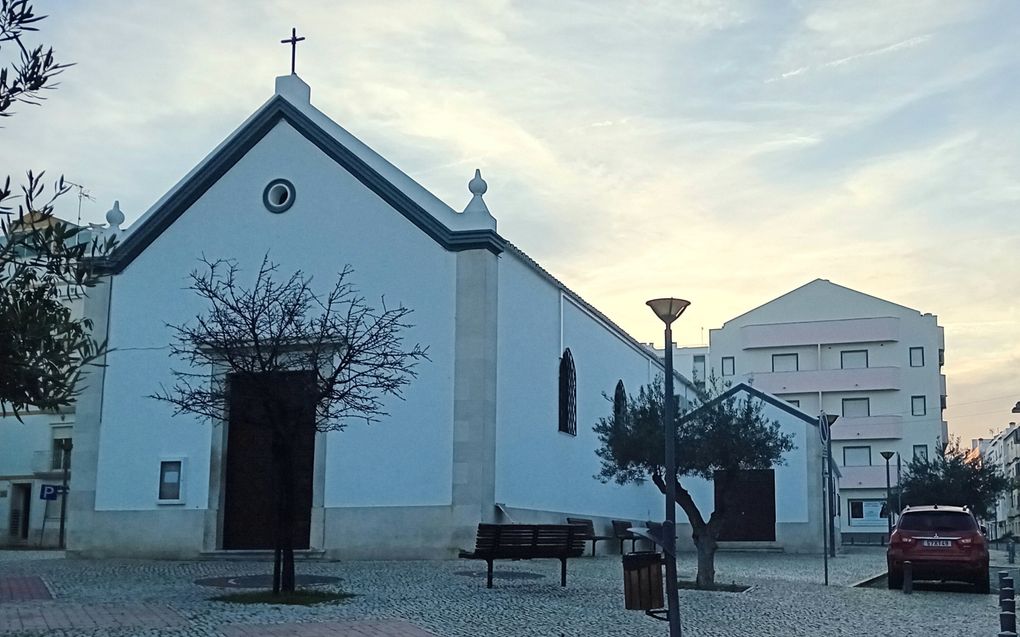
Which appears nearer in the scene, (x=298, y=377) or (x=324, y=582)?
(x=298, y=377)

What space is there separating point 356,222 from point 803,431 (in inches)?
688

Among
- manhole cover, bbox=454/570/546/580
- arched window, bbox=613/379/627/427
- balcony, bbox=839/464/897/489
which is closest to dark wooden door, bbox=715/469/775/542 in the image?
arched window, bbox=613/379/627/427

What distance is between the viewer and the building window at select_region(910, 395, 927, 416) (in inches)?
2542

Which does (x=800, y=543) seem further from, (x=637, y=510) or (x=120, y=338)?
(x=120, y=338)

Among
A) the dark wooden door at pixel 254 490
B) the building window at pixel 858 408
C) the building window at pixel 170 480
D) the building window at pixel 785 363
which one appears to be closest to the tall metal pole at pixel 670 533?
the dark wooden door at pixel 254 490

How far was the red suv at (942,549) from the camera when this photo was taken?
17.8 meters

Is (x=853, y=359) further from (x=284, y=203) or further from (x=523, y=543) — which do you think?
(x=523, y=543)

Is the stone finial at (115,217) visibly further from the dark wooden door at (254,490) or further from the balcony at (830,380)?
the balcony at (830,380)

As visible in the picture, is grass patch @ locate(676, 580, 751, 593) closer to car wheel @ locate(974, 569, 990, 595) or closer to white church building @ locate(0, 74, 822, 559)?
car wheel @ locate(974, 569, 990, 595)

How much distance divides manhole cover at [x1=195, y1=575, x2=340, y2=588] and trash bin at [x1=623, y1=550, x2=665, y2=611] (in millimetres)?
6243

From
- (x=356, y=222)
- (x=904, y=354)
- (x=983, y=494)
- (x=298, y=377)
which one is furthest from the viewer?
(x=904, y=354)

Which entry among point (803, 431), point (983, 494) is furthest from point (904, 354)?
point (803, 431)

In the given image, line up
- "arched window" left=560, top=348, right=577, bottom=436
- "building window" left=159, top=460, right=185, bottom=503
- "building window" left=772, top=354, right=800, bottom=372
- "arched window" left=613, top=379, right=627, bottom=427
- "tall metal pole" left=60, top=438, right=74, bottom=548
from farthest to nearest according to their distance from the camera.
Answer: "building window" left=772, top=354, right=800, bottom=372 → "tall metal pole" left=60, top=438, right=74, bottom=548 → "arched window" left=613, top=379, right=627, bottom=427 → "arched window" left=560, top=348, right=577, bottom=436 → "building window" left=159, top=460, right=185, bottom=503

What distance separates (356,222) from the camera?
21.7 metres
